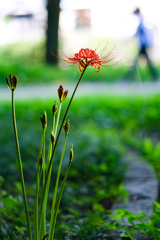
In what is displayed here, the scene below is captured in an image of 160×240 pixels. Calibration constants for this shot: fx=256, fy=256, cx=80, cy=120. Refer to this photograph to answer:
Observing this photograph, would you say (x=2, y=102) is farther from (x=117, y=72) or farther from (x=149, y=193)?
(x=149, y=193)

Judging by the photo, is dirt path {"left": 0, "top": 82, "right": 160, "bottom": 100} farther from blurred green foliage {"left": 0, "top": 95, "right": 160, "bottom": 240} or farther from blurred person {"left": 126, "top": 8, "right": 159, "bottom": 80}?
blurred green foliage {"left": 0, "top": 95, "right": 160, "bottom": 240}

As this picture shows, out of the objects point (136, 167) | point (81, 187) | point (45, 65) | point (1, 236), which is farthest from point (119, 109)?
point (1, 236)

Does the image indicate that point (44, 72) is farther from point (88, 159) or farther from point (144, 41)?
point (88, 159)

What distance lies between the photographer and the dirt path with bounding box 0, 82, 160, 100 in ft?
15.6

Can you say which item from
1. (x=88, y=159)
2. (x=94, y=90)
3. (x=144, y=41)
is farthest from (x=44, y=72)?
(x=88, y=159)

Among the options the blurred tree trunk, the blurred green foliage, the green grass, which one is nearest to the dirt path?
the green grass

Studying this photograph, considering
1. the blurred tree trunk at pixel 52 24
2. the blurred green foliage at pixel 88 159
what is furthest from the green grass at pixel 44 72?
the blurred green foliage at pixel 88 159

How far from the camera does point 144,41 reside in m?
4.51

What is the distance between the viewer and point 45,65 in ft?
19.5

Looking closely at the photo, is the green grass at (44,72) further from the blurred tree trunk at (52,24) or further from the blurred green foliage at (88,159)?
the blurred green foliage at (88,159)

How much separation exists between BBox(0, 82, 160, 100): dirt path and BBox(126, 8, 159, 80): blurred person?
26 cm

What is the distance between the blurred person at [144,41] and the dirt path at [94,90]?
258 mm

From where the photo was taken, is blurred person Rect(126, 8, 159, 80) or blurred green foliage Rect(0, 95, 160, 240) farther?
blurred person Rect(126, 8, 159, 80)

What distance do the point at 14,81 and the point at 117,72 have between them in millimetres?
4947
